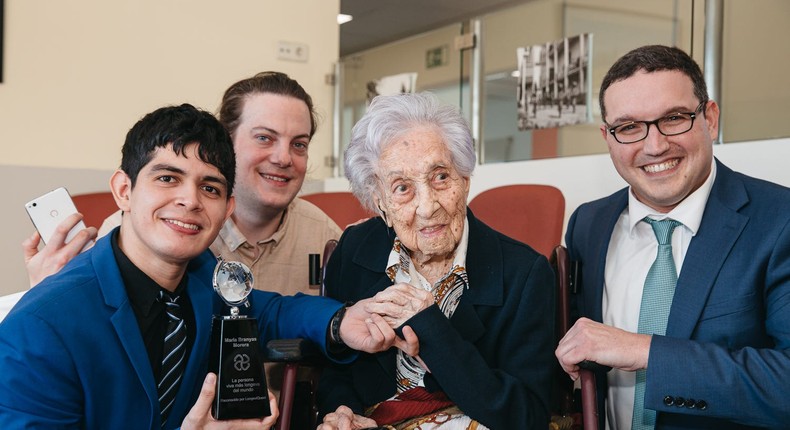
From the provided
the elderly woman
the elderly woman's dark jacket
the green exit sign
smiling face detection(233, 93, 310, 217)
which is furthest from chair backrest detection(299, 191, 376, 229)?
the green exit sign

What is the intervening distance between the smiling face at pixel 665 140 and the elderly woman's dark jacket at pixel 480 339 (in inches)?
15.0

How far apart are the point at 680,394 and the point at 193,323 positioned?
1152 millimetres

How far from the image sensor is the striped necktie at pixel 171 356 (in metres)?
1.62

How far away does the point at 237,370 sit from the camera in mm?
1499

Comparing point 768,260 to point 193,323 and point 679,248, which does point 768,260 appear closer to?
point 679,248

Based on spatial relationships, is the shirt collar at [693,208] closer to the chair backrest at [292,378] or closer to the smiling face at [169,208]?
the chair backrest at [292,378]

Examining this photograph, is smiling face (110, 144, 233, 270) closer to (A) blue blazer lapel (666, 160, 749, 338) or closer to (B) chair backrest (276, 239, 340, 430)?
(B) chair backrest (276, 239, 340, 430)

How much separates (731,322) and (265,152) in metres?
1.46

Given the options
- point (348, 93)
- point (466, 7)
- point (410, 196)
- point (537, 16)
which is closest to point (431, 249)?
point (410, 196)

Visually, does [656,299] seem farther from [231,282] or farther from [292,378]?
[231,282]

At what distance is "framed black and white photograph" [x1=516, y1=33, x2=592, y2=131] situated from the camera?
163 inches

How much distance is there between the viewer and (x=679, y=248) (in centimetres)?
196

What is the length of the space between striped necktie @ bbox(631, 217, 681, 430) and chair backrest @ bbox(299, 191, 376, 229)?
1.44 m

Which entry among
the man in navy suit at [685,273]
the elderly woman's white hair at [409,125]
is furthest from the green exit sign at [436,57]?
the elderly woman's white hair at [409,125]
